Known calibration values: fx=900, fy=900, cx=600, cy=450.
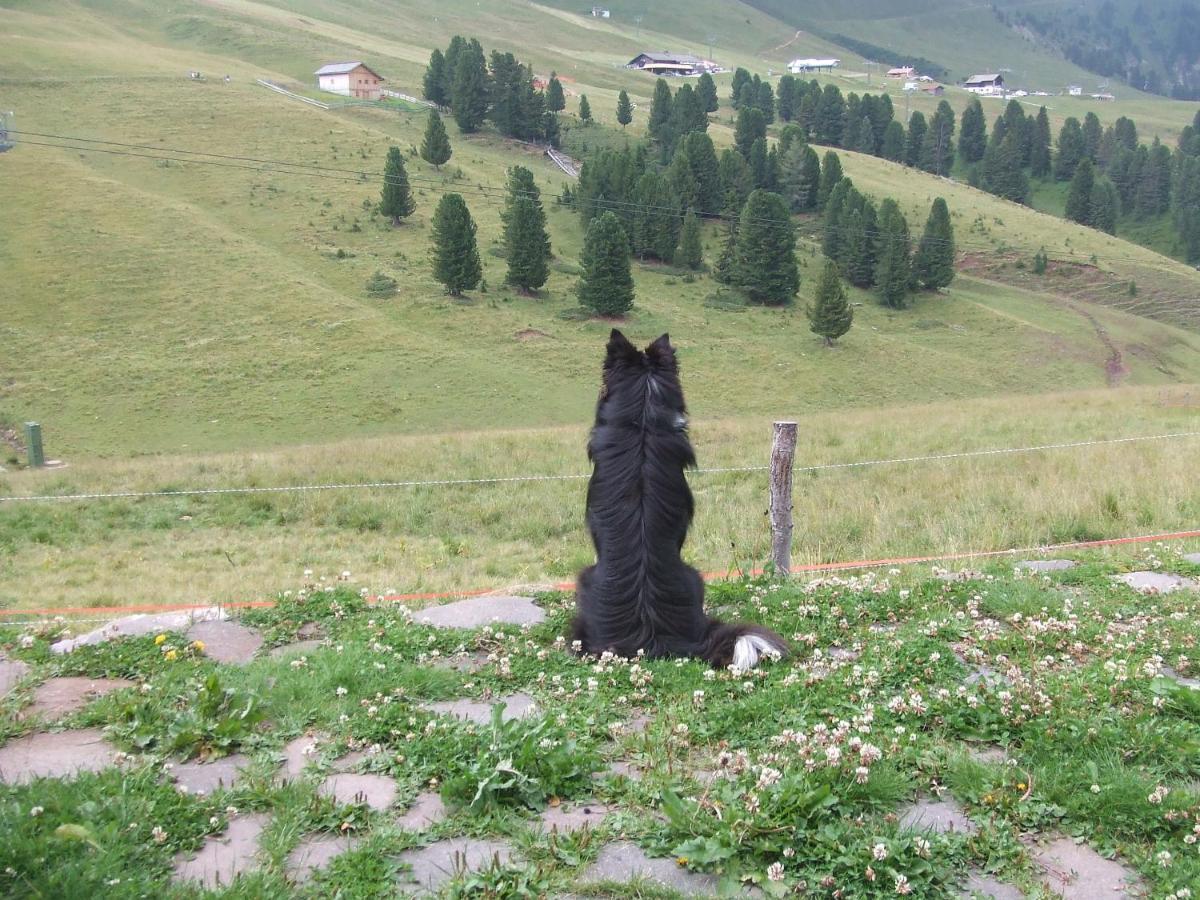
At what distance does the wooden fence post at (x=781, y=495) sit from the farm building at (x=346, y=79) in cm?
11494

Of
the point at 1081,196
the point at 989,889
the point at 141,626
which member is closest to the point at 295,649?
the point at 141,626

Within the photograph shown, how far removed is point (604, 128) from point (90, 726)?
12354 cm

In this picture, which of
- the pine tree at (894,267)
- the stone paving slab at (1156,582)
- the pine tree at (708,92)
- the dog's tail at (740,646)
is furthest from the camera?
the pine tree at (708,92)

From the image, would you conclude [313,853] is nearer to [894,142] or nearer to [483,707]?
[483,707]

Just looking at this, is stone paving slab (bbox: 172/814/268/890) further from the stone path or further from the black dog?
the black dog

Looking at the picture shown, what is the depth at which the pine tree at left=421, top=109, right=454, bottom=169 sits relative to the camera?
85.2 m

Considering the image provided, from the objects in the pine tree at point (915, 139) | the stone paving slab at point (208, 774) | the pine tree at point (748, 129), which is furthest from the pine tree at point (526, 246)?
the pine tree at point (915, 139)

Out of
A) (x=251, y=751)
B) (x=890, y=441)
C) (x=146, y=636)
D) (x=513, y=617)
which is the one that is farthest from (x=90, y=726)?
(x=890, y=441)

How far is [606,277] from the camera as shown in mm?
61375

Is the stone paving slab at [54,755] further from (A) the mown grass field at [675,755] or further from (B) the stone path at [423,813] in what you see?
(B) the stone path at [423,813]

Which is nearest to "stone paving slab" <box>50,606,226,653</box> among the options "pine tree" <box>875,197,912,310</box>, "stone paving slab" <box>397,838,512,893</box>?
"stone paving slab" <box>397,838,512,893</box>

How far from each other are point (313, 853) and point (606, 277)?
59.3 meters

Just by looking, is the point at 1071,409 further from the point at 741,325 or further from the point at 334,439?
the point at 741,325

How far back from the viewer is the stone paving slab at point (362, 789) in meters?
4.03
